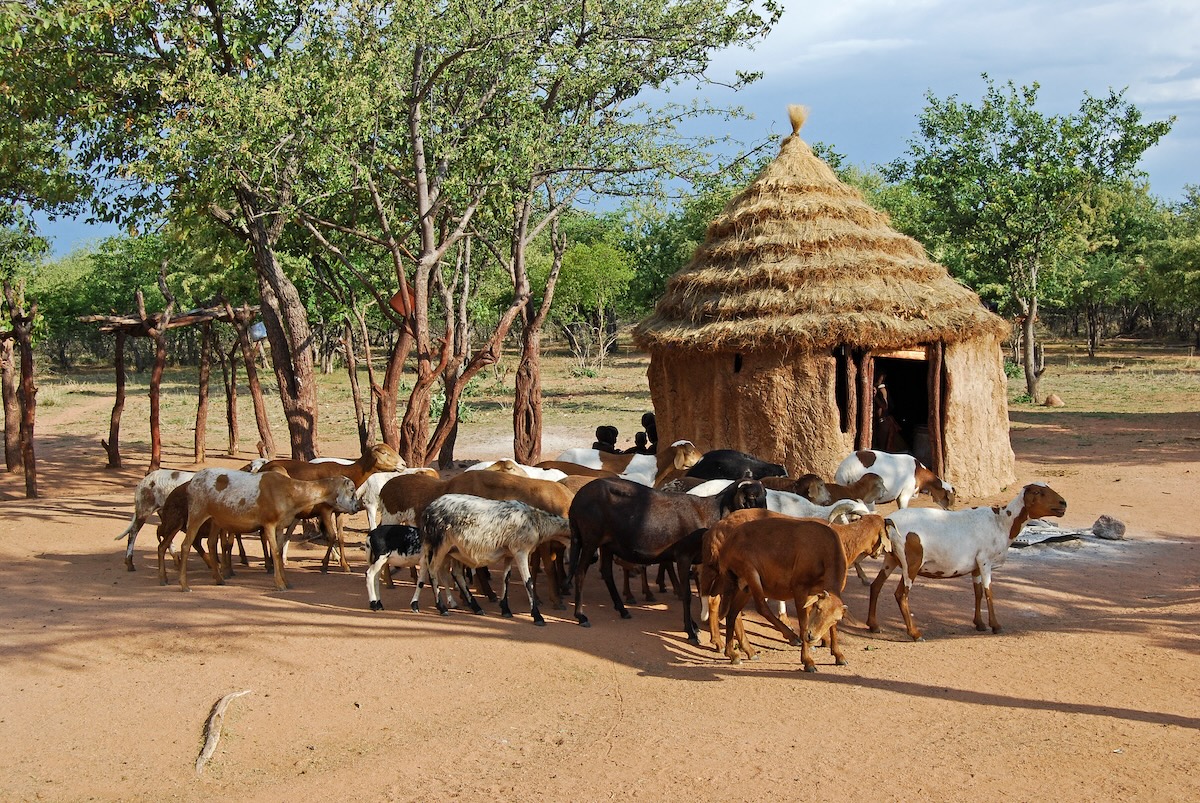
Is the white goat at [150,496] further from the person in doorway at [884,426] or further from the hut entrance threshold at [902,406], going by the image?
the person in doorway at [884,426]

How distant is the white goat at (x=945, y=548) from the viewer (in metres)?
8.67

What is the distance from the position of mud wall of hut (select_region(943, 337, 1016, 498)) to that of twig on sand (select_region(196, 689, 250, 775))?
11.0 metres

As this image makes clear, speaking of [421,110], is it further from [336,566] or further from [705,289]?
[336,566]

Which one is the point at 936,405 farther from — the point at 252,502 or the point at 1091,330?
the point at 1091,330

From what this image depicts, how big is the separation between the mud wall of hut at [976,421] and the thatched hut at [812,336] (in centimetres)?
2

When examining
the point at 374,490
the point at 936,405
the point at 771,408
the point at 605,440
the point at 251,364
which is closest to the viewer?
the point at 374,490

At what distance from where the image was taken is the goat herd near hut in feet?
25.7

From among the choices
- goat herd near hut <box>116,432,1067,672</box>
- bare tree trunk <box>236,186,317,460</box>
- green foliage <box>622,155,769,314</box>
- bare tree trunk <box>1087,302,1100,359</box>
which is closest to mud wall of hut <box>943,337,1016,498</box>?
goat herd near hut <box>116,432,1067,672</box>

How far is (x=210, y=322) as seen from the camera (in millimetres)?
18281

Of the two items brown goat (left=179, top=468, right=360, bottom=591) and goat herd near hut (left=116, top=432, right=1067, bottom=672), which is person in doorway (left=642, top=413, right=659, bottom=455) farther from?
brown goat (left=179, top=468, right=360, bottom=591)

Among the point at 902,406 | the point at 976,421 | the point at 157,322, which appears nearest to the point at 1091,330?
the point at 902,406

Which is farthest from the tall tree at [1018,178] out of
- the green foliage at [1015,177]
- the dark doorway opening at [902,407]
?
the dark doorway opening at [902,407]

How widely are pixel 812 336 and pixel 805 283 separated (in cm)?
102

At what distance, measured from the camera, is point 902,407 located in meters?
19.2
